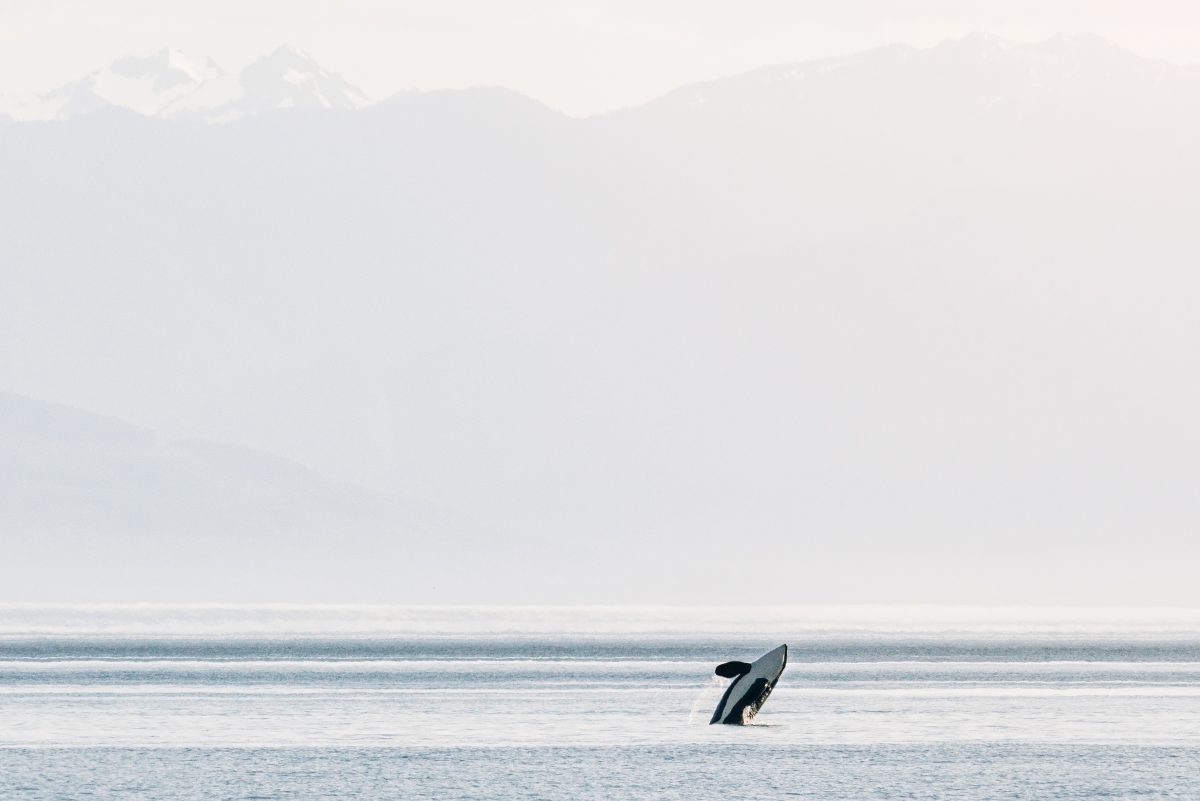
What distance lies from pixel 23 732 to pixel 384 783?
48.8 feet

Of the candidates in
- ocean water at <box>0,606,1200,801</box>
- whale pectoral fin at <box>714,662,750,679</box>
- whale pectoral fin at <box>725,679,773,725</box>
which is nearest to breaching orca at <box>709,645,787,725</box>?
whale pectoral fin at <box>725,679,773,725</box>

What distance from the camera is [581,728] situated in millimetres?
58500

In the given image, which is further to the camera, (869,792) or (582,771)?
(582,771)

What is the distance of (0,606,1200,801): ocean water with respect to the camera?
4678cm

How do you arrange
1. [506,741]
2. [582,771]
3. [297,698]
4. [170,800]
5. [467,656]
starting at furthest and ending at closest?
[467,656]
[297,698]
[506,741]
[582,771]
[170,800]

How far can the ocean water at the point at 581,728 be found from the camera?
46.8 meters

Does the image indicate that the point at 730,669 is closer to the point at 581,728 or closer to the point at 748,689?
the point at 748,689

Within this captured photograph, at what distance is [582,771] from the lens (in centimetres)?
4906

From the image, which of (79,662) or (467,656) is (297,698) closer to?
(79,662)

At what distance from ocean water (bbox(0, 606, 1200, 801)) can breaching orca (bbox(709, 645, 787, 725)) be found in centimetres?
84

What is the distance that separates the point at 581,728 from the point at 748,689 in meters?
5.67

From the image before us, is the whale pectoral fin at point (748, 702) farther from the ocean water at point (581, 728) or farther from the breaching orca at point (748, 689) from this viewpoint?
the ocean water at point (581, 728)

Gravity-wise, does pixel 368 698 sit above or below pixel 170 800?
above

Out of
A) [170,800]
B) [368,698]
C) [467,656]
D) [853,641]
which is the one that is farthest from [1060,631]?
[170,800]
